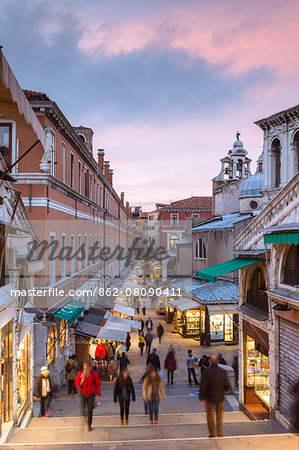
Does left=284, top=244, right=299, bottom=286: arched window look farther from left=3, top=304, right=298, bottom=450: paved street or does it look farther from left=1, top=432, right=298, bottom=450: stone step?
left=1, top=432, right=298, bottom=450: stone step

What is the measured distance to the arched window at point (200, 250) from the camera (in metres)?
32.6

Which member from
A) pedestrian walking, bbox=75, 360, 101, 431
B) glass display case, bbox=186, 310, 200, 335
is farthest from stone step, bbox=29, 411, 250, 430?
glass display case, bbox=186, 310, 200, 335

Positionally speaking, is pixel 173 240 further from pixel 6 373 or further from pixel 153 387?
pixel 153 387

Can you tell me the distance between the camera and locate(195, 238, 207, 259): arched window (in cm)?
3256

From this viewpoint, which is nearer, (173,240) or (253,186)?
(253,186)

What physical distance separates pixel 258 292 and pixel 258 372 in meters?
2.49

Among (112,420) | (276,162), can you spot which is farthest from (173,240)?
(112,420)

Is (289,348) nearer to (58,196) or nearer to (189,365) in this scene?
(189,365)

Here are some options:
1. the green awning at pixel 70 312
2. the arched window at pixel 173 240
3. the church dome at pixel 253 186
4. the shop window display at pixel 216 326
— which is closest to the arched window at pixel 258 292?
the green awning at pixel 70 312

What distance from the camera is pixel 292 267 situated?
1065 cm

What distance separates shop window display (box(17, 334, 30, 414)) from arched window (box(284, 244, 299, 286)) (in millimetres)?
7338

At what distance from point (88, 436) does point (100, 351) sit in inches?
389

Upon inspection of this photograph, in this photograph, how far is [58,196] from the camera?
17219mm

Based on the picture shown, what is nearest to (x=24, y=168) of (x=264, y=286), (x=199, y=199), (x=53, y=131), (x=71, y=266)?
(x=53, y=131)
